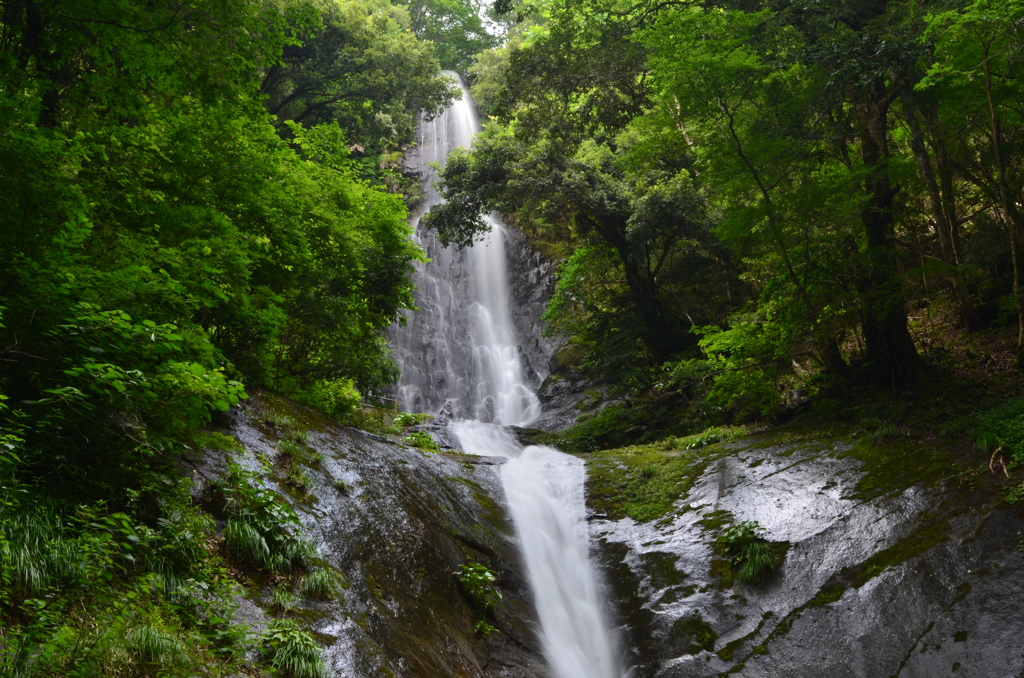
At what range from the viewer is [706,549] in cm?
894

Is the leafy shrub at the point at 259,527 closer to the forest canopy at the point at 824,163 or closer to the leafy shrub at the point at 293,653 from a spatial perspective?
the leafy shrub at the point at 293,653

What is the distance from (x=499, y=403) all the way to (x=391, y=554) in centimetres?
1644

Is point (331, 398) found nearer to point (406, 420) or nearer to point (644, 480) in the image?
point (406, 420)

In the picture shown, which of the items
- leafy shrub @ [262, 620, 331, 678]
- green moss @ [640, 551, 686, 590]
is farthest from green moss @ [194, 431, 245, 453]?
green moss @ [640, 551, 686, 590]

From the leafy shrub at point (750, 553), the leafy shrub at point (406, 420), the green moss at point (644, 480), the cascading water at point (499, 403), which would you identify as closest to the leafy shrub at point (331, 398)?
the cascading water at point (499, 403)

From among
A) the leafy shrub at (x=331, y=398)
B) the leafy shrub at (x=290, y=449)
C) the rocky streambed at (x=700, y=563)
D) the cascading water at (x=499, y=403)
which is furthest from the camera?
the leafy shrub at (x=331, y=398)

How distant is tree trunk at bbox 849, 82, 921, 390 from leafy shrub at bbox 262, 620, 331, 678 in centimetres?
991

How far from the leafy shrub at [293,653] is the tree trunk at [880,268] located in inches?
390

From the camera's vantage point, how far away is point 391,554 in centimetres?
714

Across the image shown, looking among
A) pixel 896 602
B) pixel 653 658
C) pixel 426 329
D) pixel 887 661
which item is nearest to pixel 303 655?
pixel 653 658

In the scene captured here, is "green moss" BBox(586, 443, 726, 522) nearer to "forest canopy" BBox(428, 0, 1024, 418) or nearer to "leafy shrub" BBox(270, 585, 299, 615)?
"forest canopy" BBox(428, 0, 1024, 418)

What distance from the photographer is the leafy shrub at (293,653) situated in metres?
4.54

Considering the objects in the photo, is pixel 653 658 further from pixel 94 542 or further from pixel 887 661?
pixel 94 542

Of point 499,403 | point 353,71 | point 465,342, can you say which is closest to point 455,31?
point 353,71
